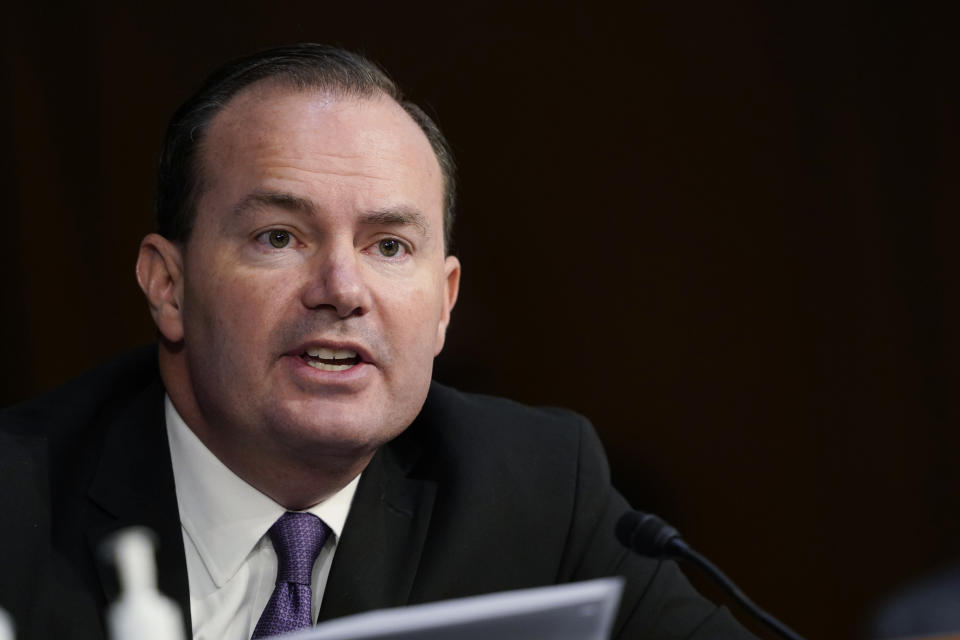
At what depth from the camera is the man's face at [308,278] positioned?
1725mm

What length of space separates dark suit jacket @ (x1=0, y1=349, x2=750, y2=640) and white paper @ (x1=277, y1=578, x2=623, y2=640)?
32.3 inches

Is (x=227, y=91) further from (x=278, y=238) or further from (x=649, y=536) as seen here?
(x=649, y=536)

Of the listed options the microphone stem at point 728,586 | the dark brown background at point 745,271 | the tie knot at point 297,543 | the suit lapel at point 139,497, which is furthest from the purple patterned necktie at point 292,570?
the dark brown background at point 745,271

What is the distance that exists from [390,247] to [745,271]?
1777mm

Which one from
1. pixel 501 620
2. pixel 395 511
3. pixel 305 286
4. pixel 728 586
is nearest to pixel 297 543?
pixel 395 511

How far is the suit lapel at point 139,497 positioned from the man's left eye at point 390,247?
0.49m

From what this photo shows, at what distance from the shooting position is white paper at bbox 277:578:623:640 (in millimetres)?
922

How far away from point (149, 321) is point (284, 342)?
1353 millimetres

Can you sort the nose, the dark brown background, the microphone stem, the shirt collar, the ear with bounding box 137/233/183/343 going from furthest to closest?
the dark brown background, the ear with bounding box 137/233/183/343, the shirt collar, the nose, the microphone stem

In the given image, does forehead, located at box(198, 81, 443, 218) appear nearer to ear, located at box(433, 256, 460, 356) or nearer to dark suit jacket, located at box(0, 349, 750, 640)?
ear, located at box(433, 256, 460, 356)

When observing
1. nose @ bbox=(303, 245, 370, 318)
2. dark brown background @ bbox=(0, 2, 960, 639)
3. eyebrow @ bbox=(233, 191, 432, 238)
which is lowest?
dark brown background @ bbox=(0, 2, 960, 639)

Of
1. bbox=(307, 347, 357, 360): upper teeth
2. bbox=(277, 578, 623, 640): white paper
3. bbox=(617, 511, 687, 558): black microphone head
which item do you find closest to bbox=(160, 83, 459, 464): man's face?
bbox=(307, 347, 357, 360): upper teeth

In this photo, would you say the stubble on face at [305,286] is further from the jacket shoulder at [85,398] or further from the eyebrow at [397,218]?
the jacket shoulder at [85,398]

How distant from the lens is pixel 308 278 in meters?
1.73
